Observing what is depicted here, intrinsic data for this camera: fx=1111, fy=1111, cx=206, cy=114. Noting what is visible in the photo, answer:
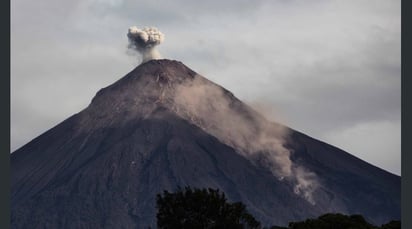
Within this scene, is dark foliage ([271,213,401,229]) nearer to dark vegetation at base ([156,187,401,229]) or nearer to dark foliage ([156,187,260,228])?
dark vegetation at base ([156,187,401,229])

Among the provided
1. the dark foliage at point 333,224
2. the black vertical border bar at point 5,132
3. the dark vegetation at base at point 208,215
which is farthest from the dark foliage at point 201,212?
the black vertical border bar at point 5,132

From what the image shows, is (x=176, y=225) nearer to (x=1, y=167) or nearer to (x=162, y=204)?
(x=162, y=204)

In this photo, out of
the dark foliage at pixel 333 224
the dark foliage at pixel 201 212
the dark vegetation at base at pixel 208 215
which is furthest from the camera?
the dark foliage at pixel 333 224

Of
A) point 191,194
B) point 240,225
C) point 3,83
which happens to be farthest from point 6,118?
point 191,194

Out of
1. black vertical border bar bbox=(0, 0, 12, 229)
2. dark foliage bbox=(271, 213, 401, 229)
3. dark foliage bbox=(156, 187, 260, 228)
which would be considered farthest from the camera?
dark foliage bbox=(271, 213, 401, 229)

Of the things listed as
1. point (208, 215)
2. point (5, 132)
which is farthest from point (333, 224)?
point (5, 132)

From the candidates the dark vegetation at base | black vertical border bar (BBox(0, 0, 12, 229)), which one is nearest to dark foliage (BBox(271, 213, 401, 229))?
the dark vegetation at base

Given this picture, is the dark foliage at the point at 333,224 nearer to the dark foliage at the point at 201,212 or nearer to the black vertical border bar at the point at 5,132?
the dark foliage at the point at 201,212

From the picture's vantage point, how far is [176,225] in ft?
206

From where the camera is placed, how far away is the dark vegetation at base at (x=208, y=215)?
6141 cm

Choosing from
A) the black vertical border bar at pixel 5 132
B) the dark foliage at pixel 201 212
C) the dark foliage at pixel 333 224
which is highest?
the dark foliage at pixel 333 224

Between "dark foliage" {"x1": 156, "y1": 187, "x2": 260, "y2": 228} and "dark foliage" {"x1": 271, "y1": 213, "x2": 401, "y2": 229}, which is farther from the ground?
"dark foliage" {"x1": 271, "y1": 213, "x2": 401, "y2": 229}

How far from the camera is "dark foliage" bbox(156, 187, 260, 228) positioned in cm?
6125

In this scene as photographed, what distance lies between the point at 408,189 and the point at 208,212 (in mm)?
48123
